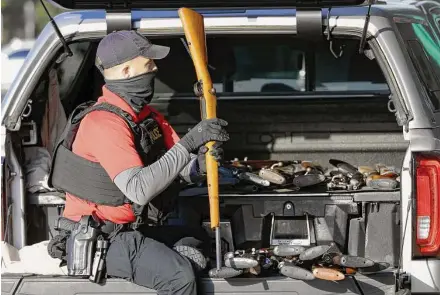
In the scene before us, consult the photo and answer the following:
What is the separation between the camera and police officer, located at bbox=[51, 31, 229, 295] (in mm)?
4598

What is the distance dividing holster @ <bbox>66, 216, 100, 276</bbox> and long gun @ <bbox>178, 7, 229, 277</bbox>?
1.85 feet

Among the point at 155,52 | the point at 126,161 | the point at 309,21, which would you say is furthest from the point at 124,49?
the point at 309,21

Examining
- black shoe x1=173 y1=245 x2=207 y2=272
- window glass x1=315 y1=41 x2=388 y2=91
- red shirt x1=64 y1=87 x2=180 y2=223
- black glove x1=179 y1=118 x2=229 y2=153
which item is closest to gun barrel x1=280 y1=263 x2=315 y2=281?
black shoe x1=173 y1=245 x2=207 y2=272

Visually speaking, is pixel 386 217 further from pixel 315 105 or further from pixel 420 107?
pixel 315 105

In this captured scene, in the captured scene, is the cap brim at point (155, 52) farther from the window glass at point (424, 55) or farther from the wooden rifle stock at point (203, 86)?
the window glass at point (424, 55)

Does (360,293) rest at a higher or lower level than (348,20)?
lower

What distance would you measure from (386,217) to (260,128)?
1448 mm

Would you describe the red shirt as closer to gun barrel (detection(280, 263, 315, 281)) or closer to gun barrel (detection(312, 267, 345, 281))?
gun barrel (detection(280, 263, 315, 281))

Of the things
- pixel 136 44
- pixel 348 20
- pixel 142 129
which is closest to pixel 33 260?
pixel 142 129

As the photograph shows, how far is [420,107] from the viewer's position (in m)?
4.71

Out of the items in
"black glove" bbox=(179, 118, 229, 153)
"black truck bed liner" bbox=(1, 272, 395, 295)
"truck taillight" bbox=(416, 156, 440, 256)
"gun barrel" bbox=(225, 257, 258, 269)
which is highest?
"black glove" bbox=(179, 118, 229, 153)

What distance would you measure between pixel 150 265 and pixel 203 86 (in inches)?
34.5

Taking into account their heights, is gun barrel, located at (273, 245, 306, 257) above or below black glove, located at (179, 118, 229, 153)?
below

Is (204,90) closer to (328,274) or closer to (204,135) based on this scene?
(204,135)
